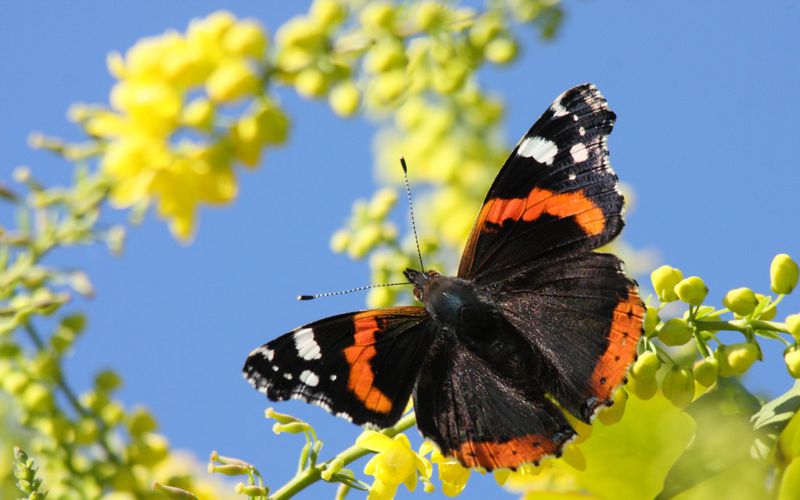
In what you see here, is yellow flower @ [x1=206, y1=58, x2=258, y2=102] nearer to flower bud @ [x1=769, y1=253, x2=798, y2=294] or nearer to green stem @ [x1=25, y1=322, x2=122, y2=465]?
green stem @ [x1=25, y1=322, x2=122, y2=465]

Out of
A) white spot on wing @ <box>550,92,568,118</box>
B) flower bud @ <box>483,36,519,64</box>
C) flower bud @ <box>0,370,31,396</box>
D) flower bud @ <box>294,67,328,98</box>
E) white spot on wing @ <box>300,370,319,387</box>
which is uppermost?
flower bud @ <box>483,36,519,64</box>

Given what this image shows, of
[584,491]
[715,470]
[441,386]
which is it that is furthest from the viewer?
[441,386]

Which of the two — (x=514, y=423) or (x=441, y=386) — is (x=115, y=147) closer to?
(x=441, y=386)

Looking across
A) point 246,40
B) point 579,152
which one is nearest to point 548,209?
point 579,152

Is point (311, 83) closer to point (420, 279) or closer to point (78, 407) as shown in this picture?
point (420, 279)

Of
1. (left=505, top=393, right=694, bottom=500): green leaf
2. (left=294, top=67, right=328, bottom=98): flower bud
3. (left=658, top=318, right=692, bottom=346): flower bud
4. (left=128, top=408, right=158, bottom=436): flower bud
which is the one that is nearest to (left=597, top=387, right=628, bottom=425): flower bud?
(left=505, top=393, right=694, bottom=500): green leaf

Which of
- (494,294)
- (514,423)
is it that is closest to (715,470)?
(514,423)
